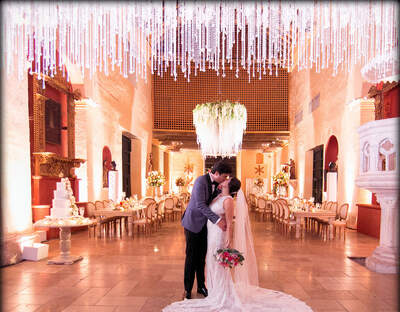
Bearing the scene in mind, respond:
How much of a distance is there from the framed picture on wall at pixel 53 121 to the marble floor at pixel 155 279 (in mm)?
3025

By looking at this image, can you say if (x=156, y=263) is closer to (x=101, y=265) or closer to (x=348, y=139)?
(x=101, y=265)

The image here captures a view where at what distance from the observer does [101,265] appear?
4797mm

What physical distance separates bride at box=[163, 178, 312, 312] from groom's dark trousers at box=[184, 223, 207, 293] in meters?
0.22

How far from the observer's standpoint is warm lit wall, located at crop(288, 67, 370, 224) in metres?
8.61

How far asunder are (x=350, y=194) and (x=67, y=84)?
874 centimetres

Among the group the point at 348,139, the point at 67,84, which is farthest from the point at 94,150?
the point at 348,139

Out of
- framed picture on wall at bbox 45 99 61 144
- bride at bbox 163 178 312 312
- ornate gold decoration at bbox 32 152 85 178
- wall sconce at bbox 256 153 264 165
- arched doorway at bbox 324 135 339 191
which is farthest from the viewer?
wall sconce at bbox 256 153 264 165

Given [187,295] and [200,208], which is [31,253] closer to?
[187,295]

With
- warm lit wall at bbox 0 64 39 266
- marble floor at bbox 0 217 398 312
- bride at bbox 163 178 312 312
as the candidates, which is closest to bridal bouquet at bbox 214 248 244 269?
bride at bbox 163 178 312 312

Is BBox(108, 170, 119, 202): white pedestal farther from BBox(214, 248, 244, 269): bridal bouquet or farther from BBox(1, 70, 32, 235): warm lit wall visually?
BBox(214, 248, 244, 269): bridal bouquet

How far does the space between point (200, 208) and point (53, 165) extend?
574 centimetres

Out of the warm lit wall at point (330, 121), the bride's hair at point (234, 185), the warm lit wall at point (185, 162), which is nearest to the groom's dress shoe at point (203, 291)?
the bride's hair at point (234, 185)

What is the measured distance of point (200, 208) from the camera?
3.11 metres

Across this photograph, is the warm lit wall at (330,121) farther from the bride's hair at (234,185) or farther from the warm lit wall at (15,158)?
the warm lit wall at (15,158)
